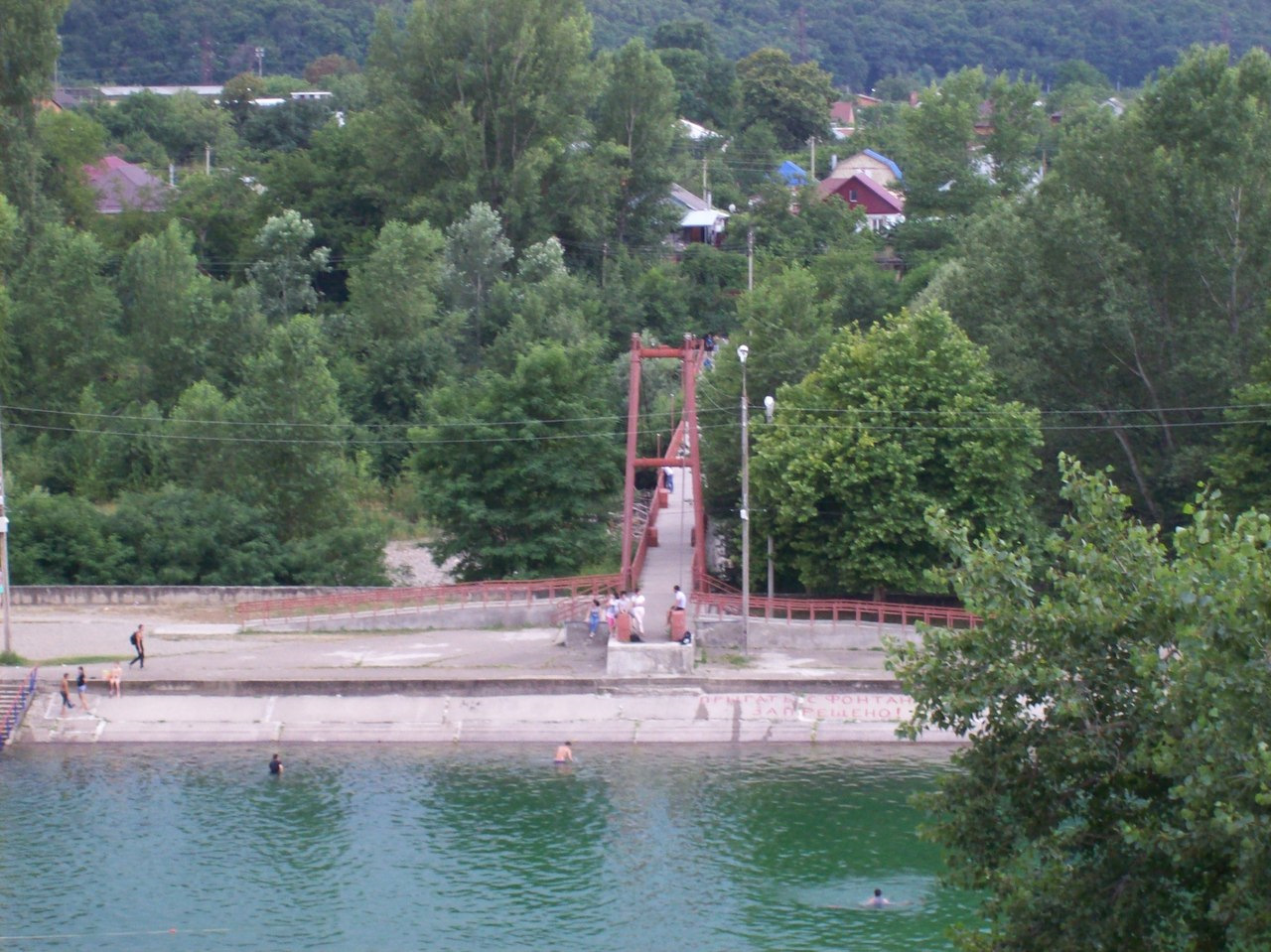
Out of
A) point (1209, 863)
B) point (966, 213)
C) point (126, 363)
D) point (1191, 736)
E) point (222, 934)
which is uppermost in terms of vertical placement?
point (966, 213)

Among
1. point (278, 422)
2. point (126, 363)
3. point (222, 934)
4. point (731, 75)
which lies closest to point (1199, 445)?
point (278, 422)

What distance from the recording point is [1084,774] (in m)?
12.3

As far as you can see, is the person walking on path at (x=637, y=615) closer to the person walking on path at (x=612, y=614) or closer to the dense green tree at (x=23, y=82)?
the person walking on path at (x=612, y=614)

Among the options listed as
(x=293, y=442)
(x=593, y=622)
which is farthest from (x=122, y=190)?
(x=593, y=622)

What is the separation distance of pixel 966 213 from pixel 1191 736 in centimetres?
5893

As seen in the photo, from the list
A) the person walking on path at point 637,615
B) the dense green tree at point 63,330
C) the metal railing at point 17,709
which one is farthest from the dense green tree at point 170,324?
the person walking on path at point 637,615

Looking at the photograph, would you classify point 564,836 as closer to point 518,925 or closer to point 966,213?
point 518,925

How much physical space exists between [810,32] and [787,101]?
88554 mm

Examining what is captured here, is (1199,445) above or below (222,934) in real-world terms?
above

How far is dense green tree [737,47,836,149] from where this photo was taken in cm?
9462

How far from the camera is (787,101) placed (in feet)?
308

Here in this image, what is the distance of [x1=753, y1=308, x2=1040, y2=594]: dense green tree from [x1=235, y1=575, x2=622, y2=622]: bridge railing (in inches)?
176

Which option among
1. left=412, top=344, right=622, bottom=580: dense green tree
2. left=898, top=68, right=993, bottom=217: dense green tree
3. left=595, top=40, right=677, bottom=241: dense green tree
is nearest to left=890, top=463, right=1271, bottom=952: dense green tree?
left=412, top=344, right=622, bottom=580: dense green tree

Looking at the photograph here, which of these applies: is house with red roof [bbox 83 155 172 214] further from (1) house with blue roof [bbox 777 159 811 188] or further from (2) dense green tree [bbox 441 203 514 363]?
(1) house with blue roof [bbox 777 159 811 188]
